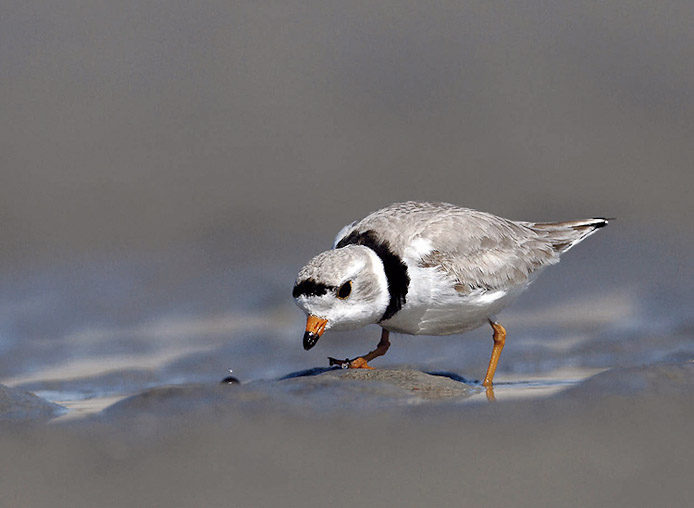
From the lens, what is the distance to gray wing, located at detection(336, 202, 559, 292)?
7559 mm

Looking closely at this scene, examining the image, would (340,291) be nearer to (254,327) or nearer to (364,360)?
(364,360)

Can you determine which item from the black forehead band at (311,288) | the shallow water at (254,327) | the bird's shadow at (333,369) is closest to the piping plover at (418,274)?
the black forehead band at (311,288)

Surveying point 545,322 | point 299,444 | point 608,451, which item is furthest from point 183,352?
point 608,451

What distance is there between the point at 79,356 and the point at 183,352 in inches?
28.8

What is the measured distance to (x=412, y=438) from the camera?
559 centimetres

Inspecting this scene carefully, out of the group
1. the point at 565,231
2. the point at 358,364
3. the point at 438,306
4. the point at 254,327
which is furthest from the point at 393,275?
the point at 254,327

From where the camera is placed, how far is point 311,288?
22.9 feet

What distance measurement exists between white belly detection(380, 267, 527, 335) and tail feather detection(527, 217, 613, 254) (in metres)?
0.85

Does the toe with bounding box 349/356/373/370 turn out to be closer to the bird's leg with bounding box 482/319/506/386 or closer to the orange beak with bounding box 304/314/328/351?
the orange beak with bounding box 304/314/328/351

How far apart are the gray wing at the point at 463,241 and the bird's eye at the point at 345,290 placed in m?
0.50

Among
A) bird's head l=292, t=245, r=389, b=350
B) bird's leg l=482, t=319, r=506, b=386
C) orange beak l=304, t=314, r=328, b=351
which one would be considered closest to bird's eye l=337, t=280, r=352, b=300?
bird's head l=292, t=245, r=389, b=350

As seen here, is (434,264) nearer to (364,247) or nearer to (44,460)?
(364,247)

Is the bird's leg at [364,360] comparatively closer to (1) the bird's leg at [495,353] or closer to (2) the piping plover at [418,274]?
(2) the piping plover at [418,274]

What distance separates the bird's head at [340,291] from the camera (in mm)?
7000
